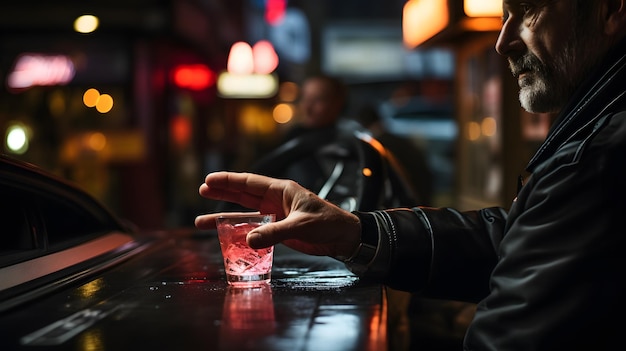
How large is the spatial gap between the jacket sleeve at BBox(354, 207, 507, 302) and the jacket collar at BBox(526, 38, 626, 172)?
0.49m

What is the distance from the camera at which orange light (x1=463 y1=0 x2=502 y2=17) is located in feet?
18.1

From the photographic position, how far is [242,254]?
7.02 feet

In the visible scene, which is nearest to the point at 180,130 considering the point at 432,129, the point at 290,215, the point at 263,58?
the point at 263,58

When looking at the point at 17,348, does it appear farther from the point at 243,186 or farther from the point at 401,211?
the point at 401,211

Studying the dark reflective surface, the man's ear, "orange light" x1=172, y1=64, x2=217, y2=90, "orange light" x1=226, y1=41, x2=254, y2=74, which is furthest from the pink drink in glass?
"orange light" x1=226, y1=41, x2=254, y2=74

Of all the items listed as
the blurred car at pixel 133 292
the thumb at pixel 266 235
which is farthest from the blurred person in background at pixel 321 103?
the thumb at pixel 266 235

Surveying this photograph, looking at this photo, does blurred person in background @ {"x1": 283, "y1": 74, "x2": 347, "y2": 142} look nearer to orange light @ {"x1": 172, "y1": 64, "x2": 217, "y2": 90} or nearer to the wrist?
the wrist

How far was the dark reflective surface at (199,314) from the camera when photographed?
1502mm

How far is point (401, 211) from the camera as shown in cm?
245

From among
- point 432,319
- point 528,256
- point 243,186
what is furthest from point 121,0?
point 528,256

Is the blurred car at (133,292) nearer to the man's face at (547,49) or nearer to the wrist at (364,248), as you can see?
the wrist at (364,248)

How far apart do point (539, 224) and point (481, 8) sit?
13.2 feet

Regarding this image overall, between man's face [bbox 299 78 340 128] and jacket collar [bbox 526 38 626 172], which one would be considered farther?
man's face [bbox 299 78 340 128]

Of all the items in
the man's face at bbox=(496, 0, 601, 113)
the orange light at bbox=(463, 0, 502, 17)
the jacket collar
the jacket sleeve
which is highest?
the orange light at bbox=(463, 0, 502, 17)
